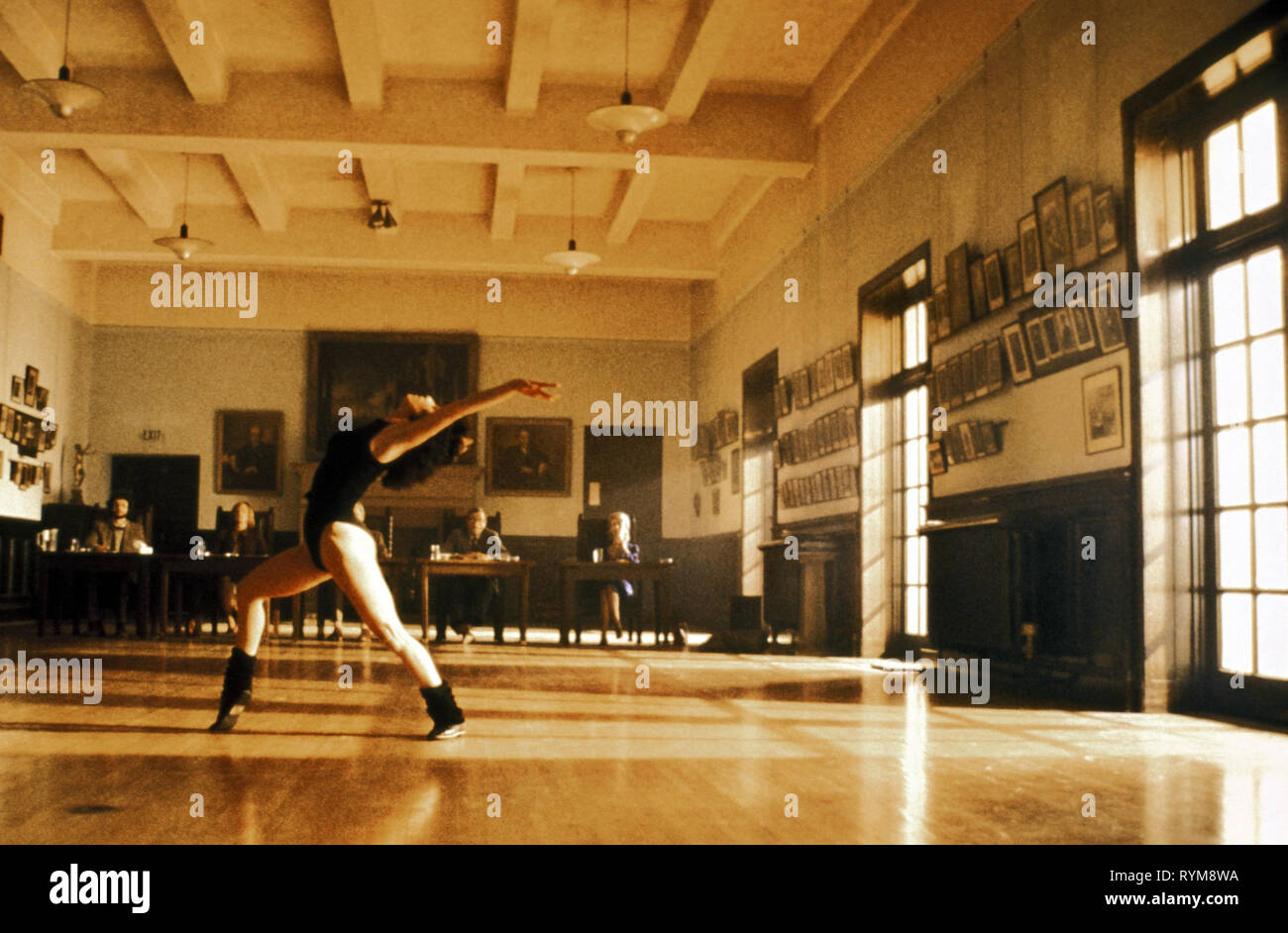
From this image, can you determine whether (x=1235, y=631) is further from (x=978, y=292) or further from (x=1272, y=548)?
(x=978, y=292)

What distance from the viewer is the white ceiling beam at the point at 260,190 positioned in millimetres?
12418

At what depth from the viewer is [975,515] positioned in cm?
755

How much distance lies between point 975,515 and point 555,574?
33.7 ft

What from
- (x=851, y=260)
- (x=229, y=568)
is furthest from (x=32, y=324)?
(x=851, y=260)

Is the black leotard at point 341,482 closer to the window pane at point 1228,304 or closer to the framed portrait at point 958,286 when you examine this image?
the window pane at point 1228,304

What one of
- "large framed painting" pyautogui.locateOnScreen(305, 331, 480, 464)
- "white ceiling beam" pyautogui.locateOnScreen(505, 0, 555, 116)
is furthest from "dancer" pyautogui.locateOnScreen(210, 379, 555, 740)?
"large framed painting" pyautogui.locateOnScreen(305, 331, 480, 464)

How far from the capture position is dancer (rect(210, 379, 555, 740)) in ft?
14.2

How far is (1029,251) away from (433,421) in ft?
13.9

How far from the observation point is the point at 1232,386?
5.52m

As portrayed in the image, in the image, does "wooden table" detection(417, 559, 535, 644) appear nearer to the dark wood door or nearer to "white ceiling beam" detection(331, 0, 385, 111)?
"white ceiling beam" detection(331, 0, 385, 111)

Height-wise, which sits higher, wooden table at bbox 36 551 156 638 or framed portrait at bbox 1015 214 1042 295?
framed portrait at bbox 1015 214 1042 295

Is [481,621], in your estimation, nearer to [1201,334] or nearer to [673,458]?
[673,458]

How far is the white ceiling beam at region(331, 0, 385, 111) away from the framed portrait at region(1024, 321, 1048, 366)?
5.69 meters

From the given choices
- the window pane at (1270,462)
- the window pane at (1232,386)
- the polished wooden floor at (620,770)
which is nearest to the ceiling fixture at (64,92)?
the polished wooden floor at (620,770)
